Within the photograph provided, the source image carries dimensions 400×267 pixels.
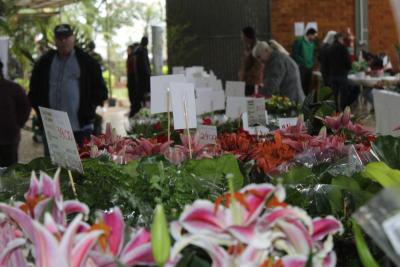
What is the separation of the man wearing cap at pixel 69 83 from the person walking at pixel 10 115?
12 centimetres

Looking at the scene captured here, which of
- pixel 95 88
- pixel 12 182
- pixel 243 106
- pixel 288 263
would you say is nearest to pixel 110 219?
pixel 288 263

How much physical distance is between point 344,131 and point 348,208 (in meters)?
1.29

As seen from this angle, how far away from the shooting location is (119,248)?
1173 millimetres

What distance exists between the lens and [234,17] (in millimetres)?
11789

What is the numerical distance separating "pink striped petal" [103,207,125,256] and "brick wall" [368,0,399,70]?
1254cm

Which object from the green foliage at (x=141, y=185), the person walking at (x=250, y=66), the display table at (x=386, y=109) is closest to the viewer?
the green foliage at (x=141, y=185)

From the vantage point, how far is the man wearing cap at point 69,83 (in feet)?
17.2

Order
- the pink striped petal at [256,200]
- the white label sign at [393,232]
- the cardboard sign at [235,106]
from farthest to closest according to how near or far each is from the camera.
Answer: the cardboard sign at [235,106]
the pink striped petal at [256,200]
the white label sign at [393,232]

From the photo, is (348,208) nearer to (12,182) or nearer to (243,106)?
(12,182)

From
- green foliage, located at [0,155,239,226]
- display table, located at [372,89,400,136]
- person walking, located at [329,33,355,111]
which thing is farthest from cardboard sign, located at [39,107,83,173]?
person walking, located at [329,33,355,111]

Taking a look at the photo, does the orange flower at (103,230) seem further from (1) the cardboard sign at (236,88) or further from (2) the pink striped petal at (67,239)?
(1) the cardboard sign at (236,88)

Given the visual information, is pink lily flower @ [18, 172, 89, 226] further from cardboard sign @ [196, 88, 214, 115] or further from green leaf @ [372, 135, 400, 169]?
cardboard sign @ [196, 88, 214, 115]

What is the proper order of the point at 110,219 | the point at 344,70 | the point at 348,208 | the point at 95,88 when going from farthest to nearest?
1. the point at 344,70
2. the point at 95,88
3. the point at 348,208
4. the point at 110,219

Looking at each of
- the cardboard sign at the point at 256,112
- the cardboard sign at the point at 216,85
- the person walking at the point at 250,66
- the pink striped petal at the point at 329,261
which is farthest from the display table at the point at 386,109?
the pink striped petal at the point at 329,261
